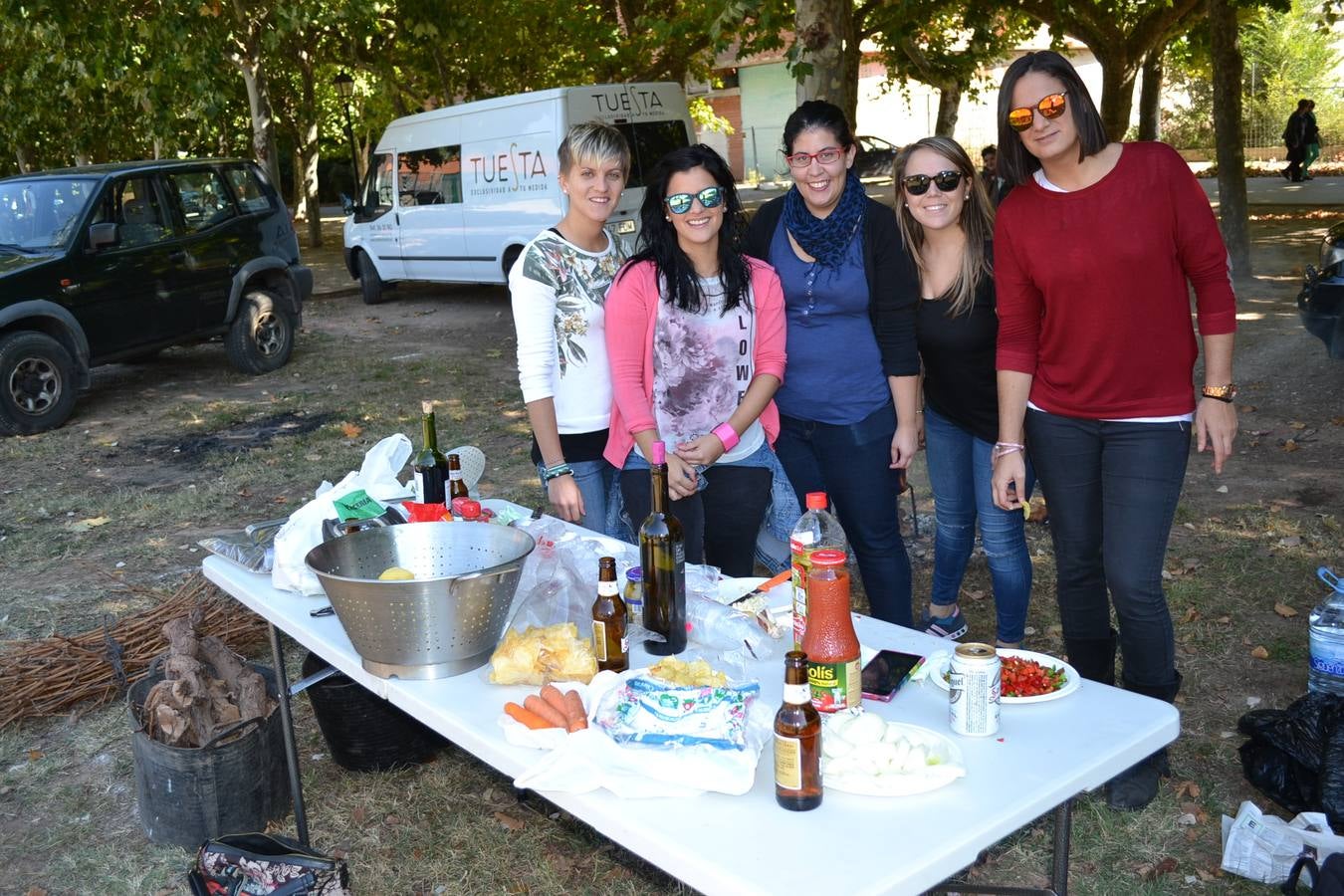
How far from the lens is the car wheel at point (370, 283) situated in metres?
15.6

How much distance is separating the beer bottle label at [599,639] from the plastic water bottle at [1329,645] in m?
2.44

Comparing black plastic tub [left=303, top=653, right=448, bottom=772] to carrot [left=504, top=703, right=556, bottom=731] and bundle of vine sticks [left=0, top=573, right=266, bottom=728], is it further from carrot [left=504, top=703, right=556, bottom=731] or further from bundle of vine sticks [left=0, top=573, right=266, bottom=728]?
carrot [left=504, top=703, right=556, bottom=731]

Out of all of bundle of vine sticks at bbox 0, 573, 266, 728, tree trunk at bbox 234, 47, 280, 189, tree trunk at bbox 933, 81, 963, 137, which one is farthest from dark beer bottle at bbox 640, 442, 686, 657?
tree trunk at bbox 933, 81, 963, 137

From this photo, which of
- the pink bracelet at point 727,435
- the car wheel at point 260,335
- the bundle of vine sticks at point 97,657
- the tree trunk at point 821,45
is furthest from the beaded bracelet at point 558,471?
the car wheel at point 260,335

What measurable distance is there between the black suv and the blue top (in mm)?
7131

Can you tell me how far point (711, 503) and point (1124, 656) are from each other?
1.21 metres

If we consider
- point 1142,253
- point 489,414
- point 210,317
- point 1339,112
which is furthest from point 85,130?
point 1339,112

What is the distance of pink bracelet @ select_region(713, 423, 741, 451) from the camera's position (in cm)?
329

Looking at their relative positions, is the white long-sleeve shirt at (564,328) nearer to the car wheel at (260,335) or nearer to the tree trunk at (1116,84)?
the car wheel at (260,335)

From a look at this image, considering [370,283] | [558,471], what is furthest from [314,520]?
[370,283]

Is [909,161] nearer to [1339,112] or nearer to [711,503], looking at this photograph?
[711,503]

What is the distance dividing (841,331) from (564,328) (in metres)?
0.81

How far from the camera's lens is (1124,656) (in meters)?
3.18

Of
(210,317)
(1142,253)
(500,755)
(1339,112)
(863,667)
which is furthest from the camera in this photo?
(1339,112)
